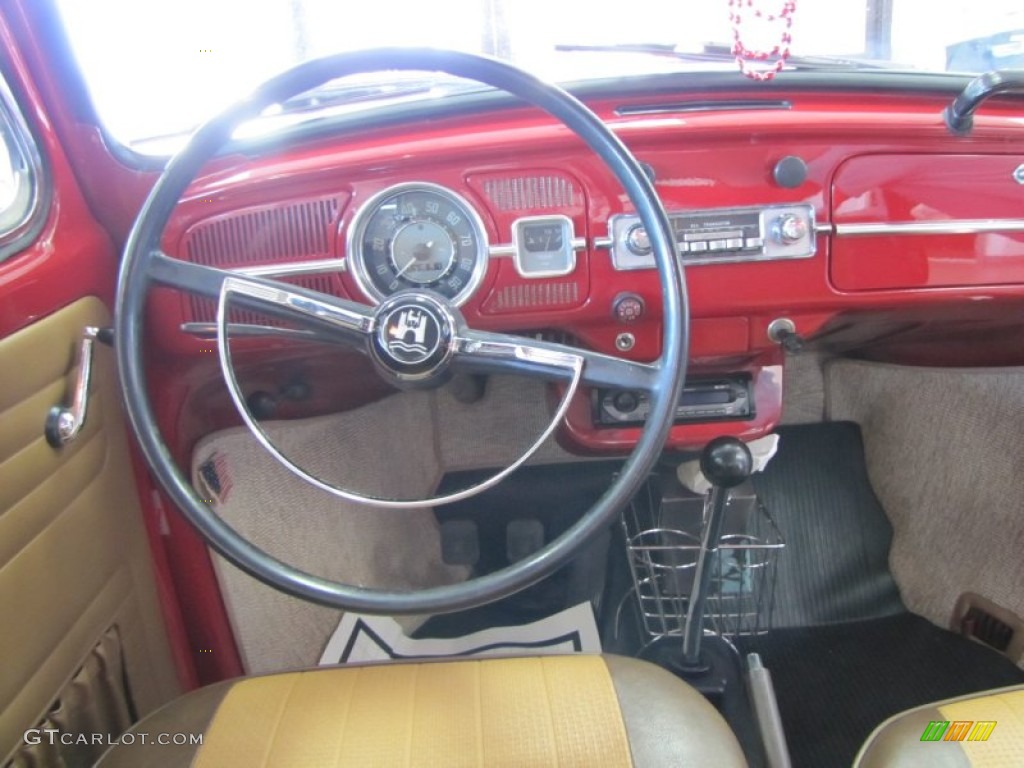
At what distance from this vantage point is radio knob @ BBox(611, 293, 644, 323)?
3.94 ft

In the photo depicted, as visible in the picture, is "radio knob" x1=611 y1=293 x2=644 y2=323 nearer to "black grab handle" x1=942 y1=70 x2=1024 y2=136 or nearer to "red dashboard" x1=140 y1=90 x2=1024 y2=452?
"red dashboard" x1=140 y1=90 x2=1024 y2=452

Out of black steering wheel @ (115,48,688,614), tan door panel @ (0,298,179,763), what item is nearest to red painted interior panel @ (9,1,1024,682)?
tan door panel @ (0,298,179,763)

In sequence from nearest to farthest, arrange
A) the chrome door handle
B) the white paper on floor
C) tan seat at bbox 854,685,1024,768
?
tan seat at bbox 854,685,1024,768, the chrome door handle, the white paper on floor

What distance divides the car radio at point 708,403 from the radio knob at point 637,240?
0.88ft

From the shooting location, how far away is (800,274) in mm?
1204

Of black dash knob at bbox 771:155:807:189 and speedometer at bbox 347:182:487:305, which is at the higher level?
black dash knob at bbox 771:155:807:189

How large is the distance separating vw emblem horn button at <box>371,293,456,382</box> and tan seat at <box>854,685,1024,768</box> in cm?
63

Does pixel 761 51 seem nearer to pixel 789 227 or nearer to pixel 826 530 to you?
pixel 789 227

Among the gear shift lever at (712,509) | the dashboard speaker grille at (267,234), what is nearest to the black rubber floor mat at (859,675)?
the gear shift lever at (712,509)

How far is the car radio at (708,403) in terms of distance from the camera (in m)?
1.35

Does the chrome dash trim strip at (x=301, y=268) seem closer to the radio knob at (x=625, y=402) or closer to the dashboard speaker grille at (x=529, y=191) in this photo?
the dashboard speaker grille at (x=529, y=191)

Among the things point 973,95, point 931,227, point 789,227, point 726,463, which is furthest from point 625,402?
point 973,95

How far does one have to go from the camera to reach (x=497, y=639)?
1.70 meters

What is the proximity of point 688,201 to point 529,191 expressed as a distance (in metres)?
0.22
